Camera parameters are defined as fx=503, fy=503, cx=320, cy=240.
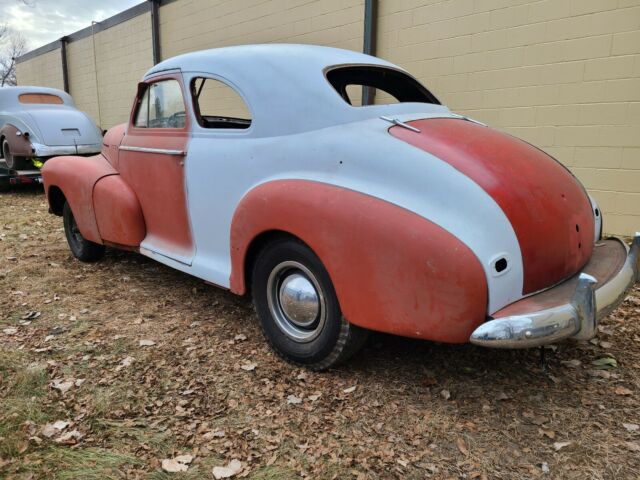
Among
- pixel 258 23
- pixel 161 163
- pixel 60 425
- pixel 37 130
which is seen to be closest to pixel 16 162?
pixel 37 130

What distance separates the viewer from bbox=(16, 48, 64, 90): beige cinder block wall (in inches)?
727

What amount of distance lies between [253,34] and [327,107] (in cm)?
733

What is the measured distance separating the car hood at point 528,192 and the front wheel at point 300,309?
34.8 inches

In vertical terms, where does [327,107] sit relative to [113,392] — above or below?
above

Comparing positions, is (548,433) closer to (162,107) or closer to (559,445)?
(559,445)

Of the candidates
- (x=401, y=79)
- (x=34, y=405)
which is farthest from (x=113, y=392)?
(x=401, y=79)

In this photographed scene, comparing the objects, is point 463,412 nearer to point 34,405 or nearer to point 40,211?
point 34,405

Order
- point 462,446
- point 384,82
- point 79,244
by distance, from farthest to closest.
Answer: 1. point 79,244
2. point 384,82
3. point 462,446

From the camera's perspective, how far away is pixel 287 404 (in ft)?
8.96

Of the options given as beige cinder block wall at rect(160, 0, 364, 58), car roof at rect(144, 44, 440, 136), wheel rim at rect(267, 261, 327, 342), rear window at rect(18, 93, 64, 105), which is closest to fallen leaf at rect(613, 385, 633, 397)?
wheel rim at rect(267, 261, 327, 342)

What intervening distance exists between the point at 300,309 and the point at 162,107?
2.29 metres

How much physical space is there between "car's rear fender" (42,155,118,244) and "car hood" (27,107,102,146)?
17.1ft

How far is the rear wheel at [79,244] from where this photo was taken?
16.9 feet

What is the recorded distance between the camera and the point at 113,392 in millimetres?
2850
